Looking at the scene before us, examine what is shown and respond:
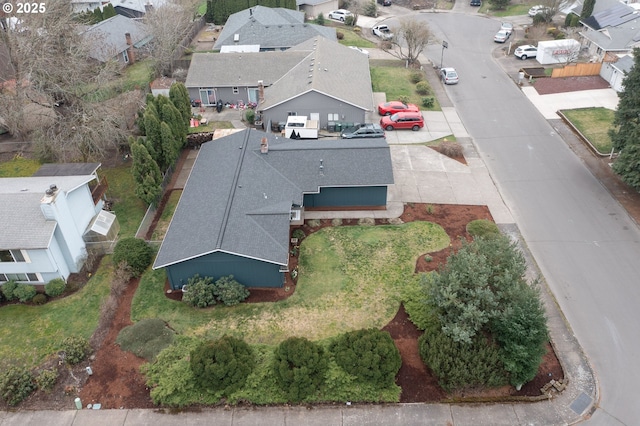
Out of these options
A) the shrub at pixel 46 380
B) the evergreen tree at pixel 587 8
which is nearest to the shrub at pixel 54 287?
the shrub at pixel 46 380

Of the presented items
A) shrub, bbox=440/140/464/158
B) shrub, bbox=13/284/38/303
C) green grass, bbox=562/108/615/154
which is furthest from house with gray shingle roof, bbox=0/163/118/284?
green grass, bbox=562/108/615/154

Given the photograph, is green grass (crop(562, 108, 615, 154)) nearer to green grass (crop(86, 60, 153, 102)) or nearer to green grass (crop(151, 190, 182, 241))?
green grass (crop(151, 190, 182, 241))

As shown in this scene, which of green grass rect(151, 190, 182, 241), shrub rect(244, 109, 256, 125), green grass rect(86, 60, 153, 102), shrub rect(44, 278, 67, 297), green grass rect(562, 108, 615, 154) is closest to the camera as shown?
shrub rect(44, 278, 67, 297)

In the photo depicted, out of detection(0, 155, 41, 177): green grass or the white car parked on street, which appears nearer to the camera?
detection(0, 155, 41, 177): green grass

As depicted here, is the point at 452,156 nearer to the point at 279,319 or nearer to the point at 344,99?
the point at 344,99

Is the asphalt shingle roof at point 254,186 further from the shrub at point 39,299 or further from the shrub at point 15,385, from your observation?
the shrub at point 15,385

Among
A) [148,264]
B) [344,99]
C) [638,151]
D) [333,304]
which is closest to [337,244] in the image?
[333,304]

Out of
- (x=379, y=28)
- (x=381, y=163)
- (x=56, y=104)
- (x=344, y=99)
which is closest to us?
(x=381, y=163)
